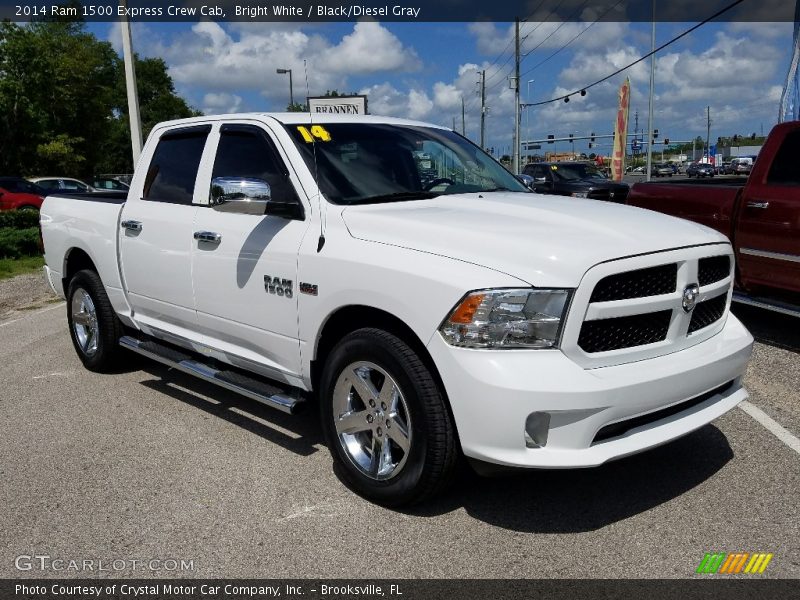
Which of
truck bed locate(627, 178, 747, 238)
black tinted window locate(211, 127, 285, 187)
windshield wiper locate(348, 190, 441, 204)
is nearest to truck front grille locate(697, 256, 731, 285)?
windshield wiper locate(348, 190, 441, 204)

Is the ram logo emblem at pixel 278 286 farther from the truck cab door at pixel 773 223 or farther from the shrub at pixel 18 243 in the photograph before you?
the shrub at pixel 18 243

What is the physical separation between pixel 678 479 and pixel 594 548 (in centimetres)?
94

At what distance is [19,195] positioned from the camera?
23375 millimetres

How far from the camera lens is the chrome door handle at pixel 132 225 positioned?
5422mm

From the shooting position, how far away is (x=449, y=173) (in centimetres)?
486

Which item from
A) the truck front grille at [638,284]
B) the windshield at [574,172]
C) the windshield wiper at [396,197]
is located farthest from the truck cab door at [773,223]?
the windshield at [574,172]

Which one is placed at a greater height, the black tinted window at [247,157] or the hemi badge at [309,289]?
the black tinted window at [247,157]

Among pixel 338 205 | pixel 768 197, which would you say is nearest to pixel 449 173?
pixel 338 205

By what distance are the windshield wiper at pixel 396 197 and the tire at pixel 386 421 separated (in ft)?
2.78

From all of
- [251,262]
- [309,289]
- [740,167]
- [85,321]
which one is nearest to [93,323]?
[85,321]

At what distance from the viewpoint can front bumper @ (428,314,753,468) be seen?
3.13m

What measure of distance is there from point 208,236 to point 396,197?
4.11ft

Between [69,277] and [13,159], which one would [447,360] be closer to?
[69,277]

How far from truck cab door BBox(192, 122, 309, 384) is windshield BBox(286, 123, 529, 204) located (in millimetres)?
213
